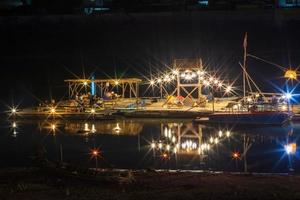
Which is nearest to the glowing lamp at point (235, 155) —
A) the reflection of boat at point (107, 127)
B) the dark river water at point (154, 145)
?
the dark river water at point (154, 145)

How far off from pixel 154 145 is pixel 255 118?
4.60m

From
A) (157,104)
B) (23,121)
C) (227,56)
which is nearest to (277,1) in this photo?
(227,56)

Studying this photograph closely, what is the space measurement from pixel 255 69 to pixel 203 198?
921 inches

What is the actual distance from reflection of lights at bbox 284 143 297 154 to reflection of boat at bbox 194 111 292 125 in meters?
3.26

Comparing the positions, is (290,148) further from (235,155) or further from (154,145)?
(154,145)

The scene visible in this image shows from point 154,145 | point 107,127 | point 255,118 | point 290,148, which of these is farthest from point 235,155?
point 107,127

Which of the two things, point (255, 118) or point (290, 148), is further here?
point (255, 118)

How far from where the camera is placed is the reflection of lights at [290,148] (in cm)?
1390

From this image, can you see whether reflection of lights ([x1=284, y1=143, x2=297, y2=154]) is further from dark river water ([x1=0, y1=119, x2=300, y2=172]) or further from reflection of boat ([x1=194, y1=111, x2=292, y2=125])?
reflection of boat ([x1=194, y1=111, x2=292, y2=125])

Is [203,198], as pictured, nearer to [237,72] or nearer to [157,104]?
[157,104]

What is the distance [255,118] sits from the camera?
721 inches

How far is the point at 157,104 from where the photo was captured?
76.5 feet

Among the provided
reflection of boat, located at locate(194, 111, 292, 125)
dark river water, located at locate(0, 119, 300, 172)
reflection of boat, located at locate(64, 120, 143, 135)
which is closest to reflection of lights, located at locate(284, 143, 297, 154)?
dark river water, located at locate(0, 119, 300, 172)

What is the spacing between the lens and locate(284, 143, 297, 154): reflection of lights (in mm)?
13902
